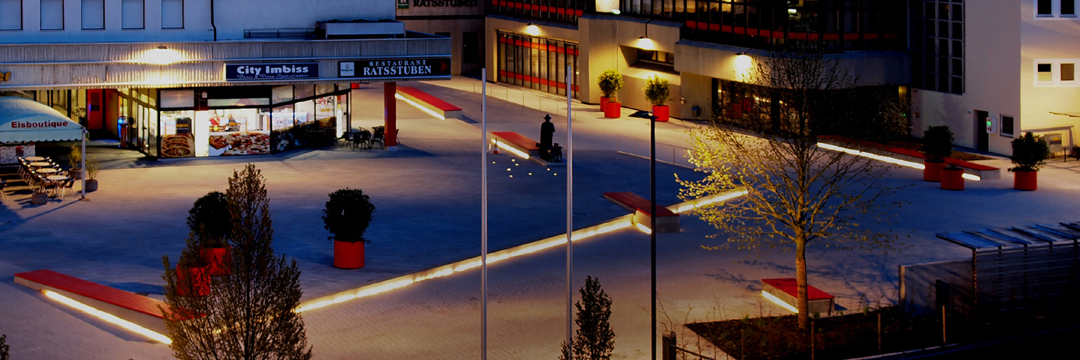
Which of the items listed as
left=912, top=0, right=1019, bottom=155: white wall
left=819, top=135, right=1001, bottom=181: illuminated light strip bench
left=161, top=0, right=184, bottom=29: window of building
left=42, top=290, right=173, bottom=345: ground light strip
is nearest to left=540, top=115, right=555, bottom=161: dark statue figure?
left=819, top=135, right=1001, bottom=181: illuminated light strip bench

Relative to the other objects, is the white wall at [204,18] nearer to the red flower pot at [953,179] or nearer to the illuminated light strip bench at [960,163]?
the illuminated light strip bench at [960,163]

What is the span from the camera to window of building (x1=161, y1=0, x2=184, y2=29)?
128 ft

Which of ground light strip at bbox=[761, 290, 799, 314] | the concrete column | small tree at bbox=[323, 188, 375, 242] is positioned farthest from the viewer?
the concrete column

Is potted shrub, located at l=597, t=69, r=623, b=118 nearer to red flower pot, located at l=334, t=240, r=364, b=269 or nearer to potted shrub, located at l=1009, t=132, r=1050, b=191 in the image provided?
potted shrub, located at l=1009, t=132, r=1050, b=191

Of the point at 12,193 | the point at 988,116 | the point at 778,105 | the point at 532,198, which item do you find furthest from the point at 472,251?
the point at 988,116

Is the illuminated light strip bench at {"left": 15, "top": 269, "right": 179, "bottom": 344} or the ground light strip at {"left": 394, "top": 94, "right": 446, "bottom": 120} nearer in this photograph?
the illuminated light strip bench at {"left": 15, "top": 269, "right": 179, "bottom": 344}

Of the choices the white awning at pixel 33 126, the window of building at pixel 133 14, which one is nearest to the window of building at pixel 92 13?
the window of building at pixel 133 14

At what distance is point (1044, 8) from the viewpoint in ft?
131

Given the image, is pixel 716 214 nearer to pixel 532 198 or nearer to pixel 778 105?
pixel 778 105

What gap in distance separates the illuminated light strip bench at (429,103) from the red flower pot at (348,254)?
2425 centimetres

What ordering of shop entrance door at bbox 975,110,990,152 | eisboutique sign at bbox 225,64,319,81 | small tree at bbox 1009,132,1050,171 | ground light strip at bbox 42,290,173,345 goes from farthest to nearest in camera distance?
shop entrance door at bbox 975,110,990,152, eisboutique sign at bbox 225,64,319,81, small tree at bbox 1009,132,1050,171, ground light strip at bbox 42,290,173,345

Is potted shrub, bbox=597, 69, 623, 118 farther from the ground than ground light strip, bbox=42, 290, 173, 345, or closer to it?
farther from the ground

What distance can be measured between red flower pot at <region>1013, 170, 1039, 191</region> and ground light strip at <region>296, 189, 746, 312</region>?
9.38 metres

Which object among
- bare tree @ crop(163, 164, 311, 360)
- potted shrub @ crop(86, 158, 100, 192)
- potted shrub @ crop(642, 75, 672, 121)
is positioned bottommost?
bare tree @ crop(163, 164, 311, 360)
